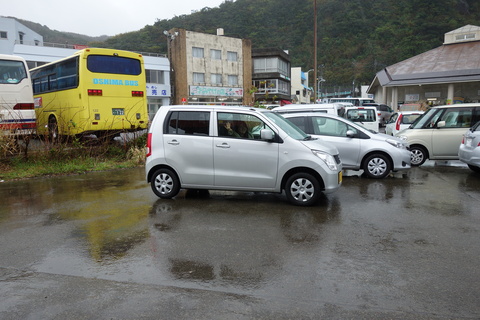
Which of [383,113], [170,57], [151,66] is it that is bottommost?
[383,113]

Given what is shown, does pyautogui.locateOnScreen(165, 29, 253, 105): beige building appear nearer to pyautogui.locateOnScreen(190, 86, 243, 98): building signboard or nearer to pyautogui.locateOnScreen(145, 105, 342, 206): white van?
pyautogui.locateOnScreen(190, 86, 243, 98): building signboard

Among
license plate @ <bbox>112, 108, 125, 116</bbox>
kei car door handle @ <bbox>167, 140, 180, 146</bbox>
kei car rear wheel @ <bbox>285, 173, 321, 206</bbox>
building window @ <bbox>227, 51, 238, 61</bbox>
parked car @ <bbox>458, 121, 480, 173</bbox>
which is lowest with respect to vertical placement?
kei car rear wheel @ <bbox>285, 173, 321, 206</bbox>

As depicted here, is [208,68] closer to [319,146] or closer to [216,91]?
[216,91]

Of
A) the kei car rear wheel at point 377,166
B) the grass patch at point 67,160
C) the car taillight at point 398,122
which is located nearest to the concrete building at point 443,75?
the car taillight at point 398,122

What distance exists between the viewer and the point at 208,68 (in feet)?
154

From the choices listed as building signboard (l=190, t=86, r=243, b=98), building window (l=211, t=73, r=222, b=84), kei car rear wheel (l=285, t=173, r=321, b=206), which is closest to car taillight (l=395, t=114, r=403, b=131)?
kei car rear wheel (l=285, t=173, r=321, b=206)

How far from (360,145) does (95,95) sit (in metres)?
8.92

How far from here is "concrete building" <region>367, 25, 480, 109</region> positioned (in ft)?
90.3

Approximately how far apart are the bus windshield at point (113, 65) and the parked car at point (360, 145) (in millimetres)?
7237

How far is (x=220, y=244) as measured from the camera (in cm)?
490

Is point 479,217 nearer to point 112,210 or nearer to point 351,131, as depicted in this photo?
point 351,131

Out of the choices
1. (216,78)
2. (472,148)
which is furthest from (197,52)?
(472,148)

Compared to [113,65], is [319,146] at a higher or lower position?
lower

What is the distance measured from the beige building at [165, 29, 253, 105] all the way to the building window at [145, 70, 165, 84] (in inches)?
73.5
